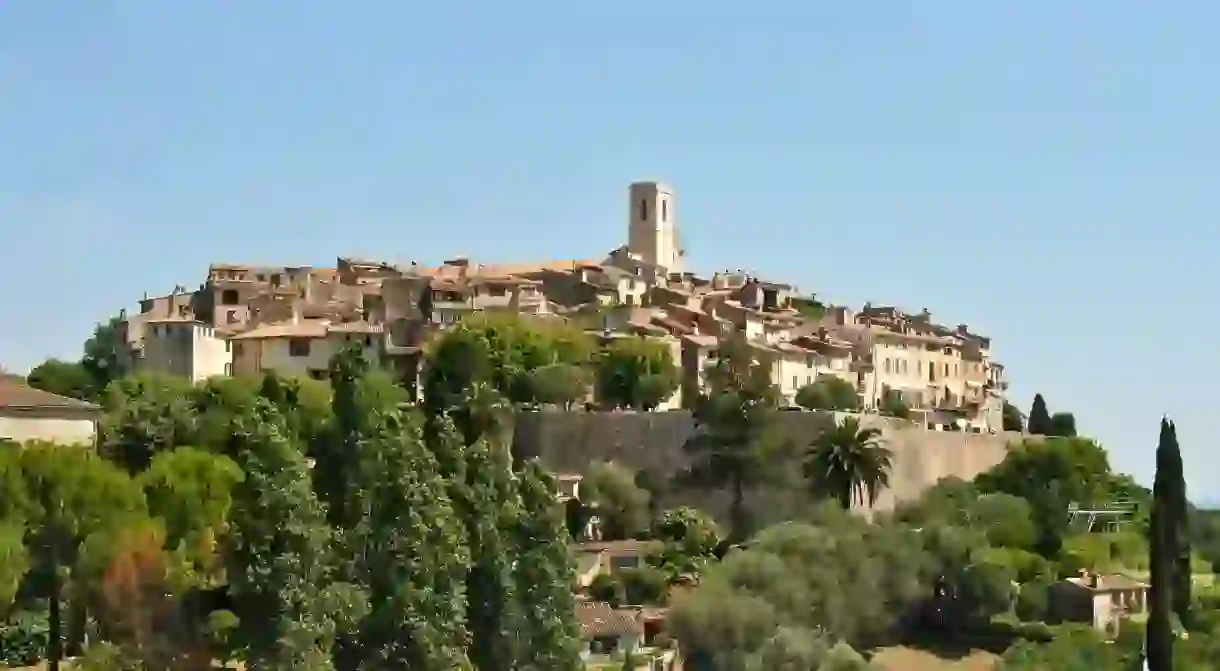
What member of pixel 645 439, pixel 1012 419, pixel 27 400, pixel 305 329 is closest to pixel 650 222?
pixel 1012 419

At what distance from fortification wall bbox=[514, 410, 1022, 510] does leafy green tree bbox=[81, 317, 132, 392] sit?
857 inches

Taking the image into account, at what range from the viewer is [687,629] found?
128 ft

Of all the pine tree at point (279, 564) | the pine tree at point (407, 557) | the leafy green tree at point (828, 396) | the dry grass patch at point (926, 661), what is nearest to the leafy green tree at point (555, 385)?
the leafy green tree at point (828, 396)

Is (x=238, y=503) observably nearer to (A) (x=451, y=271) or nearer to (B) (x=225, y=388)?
(B) (x=225, y=388)

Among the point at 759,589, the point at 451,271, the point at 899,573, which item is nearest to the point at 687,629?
the point at 759,589

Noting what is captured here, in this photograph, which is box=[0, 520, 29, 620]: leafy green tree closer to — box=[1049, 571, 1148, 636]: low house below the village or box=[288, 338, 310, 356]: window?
box=[1049, 571, 1148, 636]: low house below the village

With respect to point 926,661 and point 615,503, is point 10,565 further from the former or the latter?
point 926,661

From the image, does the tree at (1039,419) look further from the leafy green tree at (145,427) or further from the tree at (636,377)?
the leafy green tree at (145,427)

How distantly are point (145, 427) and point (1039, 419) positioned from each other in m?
39.2

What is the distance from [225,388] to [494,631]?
2539 cm

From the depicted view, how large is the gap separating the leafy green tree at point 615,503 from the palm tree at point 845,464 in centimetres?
448

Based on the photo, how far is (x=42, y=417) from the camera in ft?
143

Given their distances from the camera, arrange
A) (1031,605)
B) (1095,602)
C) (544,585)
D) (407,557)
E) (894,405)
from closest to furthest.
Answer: (407,557), (544,585), (1031,605), (1095,602), (894,405)

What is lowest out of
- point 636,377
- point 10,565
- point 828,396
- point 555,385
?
point 10,565
